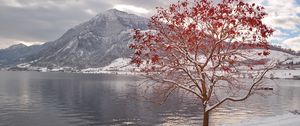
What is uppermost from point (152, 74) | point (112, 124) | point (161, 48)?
point (161, 48)

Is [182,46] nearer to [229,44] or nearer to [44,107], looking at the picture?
[229,44]

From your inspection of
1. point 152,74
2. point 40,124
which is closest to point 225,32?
point 152,74

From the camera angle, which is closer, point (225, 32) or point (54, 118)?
point (225, 32)

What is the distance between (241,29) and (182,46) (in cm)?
392

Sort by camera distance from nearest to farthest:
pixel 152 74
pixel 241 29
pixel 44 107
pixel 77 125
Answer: pixel 241 29, pixel 152 74, pixel 77 125, pixel 44 107

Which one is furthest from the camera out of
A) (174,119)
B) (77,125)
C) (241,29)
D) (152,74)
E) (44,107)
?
(44,107)

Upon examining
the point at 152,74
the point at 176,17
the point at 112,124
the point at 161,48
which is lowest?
the point at 112,124

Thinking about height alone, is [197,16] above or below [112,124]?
above

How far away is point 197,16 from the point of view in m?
21.0

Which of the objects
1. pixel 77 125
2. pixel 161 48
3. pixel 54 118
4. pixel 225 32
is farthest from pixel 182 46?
pixel 54 118

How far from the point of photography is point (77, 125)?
66.7 m

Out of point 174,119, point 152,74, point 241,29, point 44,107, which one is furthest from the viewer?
point 44,107

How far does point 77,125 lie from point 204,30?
2021 inches

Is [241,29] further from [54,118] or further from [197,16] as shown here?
[54,118]
